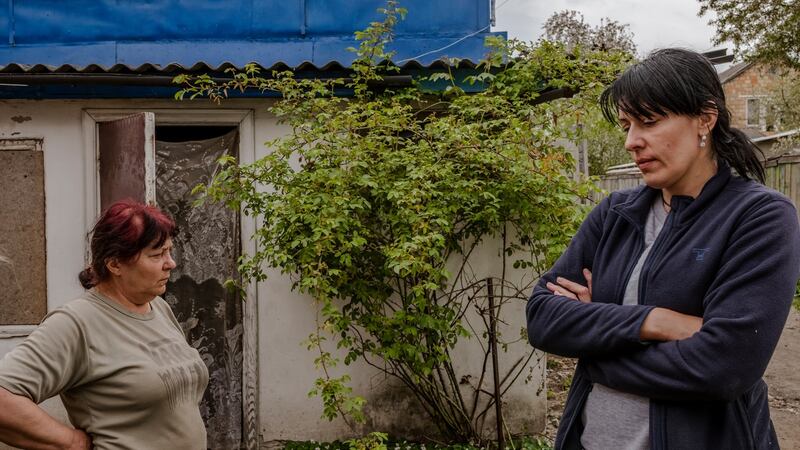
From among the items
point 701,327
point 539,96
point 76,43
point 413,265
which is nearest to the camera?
point 701,327

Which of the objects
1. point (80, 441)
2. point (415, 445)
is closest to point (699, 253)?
point (80, 441)

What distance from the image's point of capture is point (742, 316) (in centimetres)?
161

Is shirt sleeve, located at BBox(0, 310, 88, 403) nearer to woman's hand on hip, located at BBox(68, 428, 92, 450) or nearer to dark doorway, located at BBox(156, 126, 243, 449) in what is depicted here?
woman's hand on hip, located at BBox(68, 428, 92, 450)

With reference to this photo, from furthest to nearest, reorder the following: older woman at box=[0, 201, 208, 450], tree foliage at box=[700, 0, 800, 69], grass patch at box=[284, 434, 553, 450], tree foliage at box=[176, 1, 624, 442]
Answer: tree foliage at box=[700, 0, 800, 69] < grass patch at box=[284, 434, 553, 450] < tree foliage at box=[176, 1, 624, 442] < older woman at box=[0, 201, 208, 450]

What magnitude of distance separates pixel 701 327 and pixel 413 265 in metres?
2.97

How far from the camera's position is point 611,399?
1.81 m

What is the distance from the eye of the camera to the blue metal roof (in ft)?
20.9

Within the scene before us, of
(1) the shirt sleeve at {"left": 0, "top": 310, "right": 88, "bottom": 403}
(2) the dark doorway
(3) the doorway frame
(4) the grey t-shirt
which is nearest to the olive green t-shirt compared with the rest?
(1) the shirt sleeve at {"left": 0, "top": 310, "right": 88, "bottom": 403}

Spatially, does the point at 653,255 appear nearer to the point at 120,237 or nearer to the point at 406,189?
the point at 120,237

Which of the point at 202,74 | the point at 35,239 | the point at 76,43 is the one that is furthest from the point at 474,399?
the point at 76,43

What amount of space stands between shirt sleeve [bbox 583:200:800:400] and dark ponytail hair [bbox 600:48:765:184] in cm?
19

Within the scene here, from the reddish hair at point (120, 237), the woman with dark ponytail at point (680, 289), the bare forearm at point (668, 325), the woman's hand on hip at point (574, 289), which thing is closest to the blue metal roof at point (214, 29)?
the reddish hair at point (120, 237)

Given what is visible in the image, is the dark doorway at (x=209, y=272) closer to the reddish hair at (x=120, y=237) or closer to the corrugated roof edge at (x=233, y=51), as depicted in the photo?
the corrugated roof edge at (x=233, y=51)

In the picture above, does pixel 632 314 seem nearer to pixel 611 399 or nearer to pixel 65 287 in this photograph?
pixel 611 399
